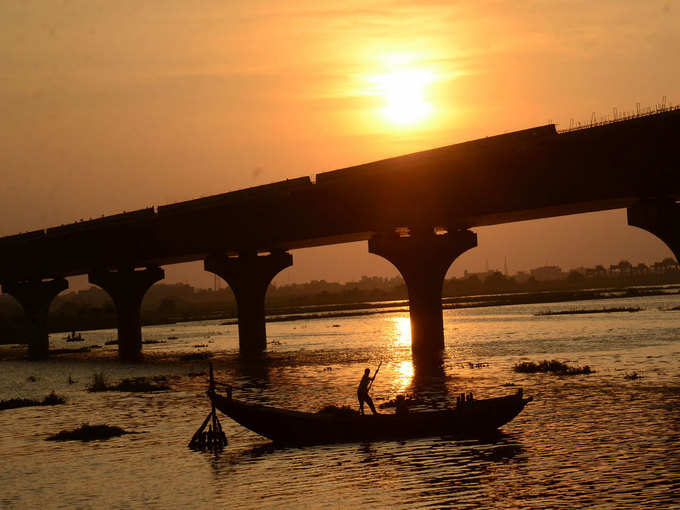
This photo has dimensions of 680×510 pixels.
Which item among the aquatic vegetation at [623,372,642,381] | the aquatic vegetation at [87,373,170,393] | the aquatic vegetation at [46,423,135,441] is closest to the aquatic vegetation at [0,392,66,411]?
the aquatic vegetation at [87,373,170,393]

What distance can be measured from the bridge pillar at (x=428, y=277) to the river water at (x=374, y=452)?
65.0 inches

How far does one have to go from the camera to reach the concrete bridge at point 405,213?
43719 mm

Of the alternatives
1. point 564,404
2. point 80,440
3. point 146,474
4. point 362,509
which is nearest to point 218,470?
point 146,474

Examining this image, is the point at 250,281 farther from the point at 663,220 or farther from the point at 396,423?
the point at 396,423

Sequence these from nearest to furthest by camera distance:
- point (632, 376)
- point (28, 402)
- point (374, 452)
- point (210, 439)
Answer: point (374, 452)
point (210, 439)
point (632, 376)
point (28, 402)

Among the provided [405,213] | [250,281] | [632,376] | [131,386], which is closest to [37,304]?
[250,281]

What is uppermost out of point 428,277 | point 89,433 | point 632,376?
point 428,277

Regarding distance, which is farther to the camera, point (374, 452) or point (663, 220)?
point (663, 220)

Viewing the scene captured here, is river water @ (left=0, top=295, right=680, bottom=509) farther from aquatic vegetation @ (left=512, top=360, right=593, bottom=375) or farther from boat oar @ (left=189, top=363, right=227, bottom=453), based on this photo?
aquatic vegetation @ (left=512, top=360, right=593, bottom=375)

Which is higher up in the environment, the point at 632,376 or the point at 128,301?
the point at 128,301

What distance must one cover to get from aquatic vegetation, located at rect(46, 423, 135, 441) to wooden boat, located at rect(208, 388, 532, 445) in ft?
24.7

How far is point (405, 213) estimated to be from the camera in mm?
55656

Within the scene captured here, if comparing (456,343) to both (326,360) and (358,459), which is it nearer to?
(326,360)

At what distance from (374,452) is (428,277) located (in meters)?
29.7
